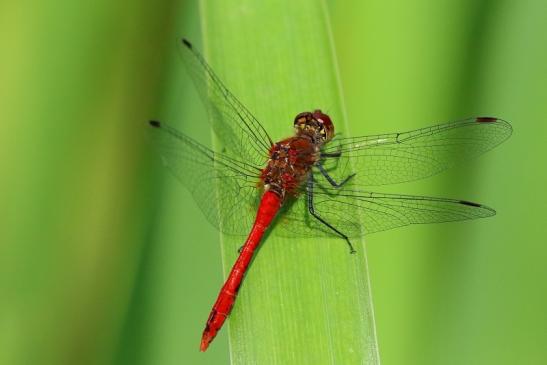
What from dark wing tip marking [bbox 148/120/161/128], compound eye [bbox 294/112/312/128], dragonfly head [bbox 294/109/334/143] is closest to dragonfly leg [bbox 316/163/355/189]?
dragonfly head [bbox 294/109/334/143]

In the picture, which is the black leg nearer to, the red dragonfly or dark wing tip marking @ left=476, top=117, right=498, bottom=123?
the red dragonfly

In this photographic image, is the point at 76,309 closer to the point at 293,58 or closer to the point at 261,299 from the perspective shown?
the point at 261,299

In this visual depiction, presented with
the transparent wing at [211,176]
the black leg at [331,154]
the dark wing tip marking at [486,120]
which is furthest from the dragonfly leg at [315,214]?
the dark wing tip marking at [486,120]

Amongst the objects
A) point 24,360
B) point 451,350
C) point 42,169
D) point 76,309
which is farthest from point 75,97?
point 451,350

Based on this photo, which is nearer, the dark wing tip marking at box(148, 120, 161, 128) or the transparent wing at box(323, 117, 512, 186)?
the transparent wing at box(323, 117, 512, 186)

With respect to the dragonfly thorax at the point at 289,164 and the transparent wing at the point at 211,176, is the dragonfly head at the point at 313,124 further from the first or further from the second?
the transparent wing at the point at 211,176

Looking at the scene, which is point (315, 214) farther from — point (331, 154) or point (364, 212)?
point (331, 154)
